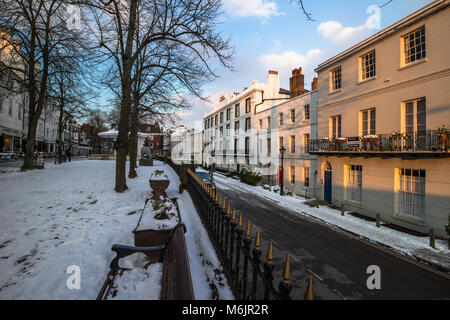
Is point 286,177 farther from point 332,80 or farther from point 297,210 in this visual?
point 332,80

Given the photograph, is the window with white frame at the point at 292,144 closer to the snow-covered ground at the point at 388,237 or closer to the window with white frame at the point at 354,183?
the window with white frame at the point at 354,183

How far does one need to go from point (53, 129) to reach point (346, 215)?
219 ft

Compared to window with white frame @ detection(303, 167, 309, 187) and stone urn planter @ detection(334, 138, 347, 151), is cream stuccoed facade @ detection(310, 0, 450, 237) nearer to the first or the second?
stone urn planter @ detection(334, 138, 347, 151)

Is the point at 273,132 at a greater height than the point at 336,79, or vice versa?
the point at 336,79

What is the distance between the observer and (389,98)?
13.3m

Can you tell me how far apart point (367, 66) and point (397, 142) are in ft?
20.3

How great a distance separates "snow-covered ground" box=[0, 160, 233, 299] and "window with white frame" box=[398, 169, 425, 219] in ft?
40.1

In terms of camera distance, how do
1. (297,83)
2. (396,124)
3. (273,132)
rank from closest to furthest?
(396,124), (273,132), (297,83)

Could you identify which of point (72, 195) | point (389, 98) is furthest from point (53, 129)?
point (389, 98)

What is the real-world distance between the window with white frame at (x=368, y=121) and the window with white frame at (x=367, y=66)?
95.2 inches

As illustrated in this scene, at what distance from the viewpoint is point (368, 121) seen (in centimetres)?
1470

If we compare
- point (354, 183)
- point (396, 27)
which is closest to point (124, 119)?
point (354, 183)

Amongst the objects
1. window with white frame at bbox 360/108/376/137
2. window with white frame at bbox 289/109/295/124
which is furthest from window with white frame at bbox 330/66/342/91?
window with white frame at bbox 289/109/295/124

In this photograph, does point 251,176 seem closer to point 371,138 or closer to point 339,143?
point 339,143
